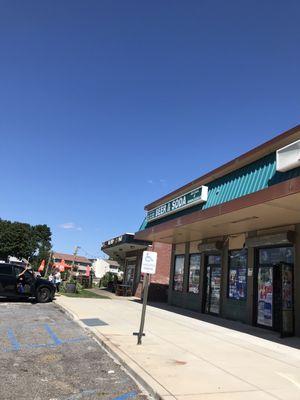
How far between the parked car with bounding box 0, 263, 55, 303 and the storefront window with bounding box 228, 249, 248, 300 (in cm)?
881

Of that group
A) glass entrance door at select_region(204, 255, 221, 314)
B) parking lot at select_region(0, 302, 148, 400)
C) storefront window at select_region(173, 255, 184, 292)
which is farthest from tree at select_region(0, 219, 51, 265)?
parking lot at select_region(0, 302, 148, 400)

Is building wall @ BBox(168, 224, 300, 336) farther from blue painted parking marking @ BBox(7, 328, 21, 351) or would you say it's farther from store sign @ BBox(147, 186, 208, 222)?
blue painted parking marking @ BBox(7, 328, 21, 351)

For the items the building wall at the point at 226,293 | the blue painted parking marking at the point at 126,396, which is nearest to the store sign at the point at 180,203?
the building wall at the point at 226,293

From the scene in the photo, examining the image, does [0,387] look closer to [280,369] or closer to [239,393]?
[239,393]

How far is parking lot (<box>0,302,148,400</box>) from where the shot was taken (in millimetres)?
6188

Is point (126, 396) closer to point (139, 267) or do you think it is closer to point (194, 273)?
point (194, 273)

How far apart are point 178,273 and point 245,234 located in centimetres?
723

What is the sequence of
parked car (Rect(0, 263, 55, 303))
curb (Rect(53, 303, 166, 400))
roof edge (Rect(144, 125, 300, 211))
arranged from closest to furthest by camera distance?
curb (Rect(53, 303, 166, 400)) < roof edge (Rect(144, 125, 300, 211)) < parked car (Rect(0, 263, 55, 303))

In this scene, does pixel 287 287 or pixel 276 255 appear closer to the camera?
pixel 287 287

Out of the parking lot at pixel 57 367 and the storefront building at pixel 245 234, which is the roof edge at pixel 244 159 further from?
the parking lot at pixel 57 367

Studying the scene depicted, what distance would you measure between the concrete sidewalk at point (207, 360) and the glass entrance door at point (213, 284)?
376 cm

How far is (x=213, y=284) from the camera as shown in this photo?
18.6m

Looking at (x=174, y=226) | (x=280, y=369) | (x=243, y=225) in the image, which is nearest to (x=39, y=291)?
(x=174, y=226)

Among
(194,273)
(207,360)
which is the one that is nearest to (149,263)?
(207,360)
